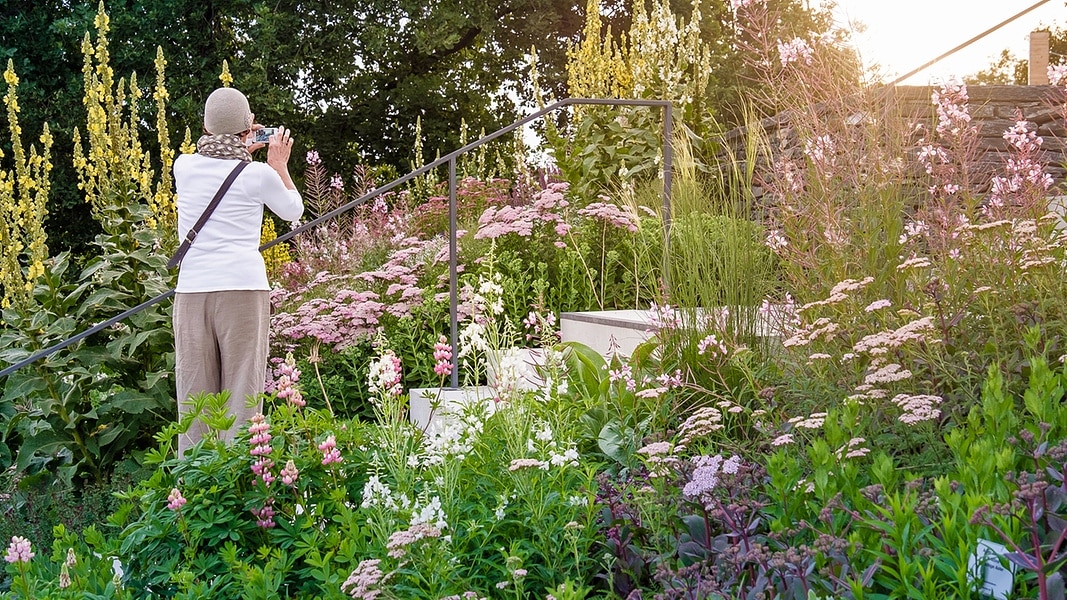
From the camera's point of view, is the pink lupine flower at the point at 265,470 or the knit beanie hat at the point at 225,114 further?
the knit beanie hat at the point at 225,114

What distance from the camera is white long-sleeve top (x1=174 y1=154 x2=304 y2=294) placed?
3852 mm

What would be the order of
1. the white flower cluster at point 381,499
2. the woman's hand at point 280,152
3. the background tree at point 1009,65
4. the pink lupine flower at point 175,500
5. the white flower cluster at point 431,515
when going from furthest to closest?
the background tree at point 1009,65
the woman's hand at point 280,152
the pink lupine flower at point 175,500
the white flower cluster at point 381,499
the white flower cluster at point 431,515

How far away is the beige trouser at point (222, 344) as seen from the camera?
3.88 m

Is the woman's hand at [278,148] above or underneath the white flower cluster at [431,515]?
above

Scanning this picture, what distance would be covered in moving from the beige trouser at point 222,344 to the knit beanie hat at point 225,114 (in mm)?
655

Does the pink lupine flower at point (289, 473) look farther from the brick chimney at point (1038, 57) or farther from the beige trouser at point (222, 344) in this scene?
the brick chimney at point (1038, 57)

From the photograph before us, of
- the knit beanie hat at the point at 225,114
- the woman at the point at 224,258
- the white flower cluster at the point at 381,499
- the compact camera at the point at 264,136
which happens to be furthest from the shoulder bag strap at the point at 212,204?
the white flower cluster at the point at 381,499

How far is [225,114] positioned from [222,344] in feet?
3.02

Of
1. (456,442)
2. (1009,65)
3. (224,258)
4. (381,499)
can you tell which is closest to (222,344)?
(224,258)

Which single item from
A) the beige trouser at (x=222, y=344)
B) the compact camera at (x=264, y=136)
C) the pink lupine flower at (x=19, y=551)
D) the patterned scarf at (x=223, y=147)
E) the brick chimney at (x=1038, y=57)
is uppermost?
the brick chimney at (x=1038, y=57)

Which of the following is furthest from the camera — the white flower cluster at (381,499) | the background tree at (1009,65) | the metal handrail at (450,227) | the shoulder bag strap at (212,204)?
the background tree at (1009,65)

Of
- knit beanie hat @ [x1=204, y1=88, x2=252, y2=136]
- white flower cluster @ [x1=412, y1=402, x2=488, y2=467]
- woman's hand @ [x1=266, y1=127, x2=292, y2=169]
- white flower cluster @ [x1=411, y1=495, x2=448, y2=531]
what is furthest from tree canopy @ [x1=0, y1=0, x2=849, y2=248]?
white flower cluster @ [x1=411, y1=495, x2=448, y2=531]

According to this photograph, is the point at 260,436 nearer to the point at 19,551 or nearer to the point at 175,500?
the point at 175,500

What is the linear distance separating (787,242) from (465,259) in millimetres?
2868
